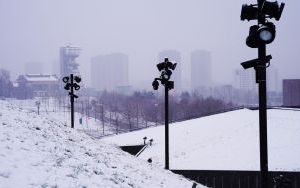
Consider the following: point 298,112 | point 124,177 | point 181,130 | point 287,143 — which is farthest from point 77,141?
point 298,112

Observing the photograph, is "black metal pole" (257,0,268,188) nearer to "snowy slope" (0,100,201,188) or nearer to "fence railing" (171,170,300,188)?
"snowy slope" (0,100,201,188)

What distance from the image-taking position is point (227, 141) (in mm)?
37375

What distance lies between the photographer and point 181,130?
4484 centimetres

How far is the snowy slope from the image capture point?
939cm

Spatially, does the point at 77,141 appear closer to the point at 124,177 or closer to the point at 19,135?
the point at 19,135

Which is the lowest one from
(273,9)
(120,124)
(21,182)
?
(120,124)

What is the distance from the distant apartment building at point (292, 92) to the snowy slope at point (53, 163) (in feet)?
376

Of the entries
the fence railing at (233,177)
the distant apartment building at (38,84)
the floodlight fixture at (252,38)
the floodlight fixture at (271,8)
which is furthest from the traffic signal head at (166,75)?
the distant apartment building at (38,84)

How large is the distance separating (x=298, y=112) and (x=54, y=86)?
167 m

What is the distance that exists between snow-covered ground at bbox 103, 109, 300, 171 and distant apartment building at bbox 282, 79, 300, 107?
77205mm

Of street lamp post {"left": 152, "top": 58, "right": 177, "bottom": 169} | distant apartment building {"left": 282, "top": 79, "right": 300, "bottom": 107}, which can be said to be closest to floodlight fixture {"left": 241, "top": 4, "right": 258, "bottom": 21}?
street lamp post {"left": 152, "top": 58, "right": 177, "bottom": 169}

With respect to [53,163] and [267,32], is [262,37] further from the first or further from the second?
[53,163]

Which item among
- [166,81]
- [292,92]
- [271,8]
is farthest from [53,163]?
[292,92]

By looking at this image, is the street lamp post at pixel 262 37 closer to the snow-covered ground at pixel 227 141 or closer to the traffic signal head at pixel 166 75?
the traffic signal head at pixel 166 75
